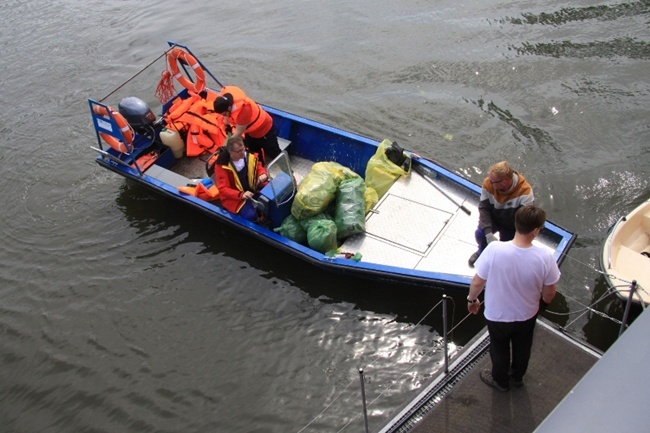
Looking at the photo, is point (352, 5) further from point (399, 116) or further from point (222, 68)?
point (399, 116)

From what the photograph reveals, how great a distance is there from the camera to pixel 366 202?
775cm

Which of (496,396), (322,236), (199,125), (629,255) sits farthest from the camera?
(199,125)

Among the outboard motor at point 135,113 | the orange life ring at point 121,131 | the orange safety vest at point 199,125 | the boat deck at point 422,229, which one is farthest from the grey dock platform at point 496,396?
the outboard motor at point 135,113

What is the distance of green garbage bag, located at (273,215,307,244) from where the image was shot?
756 centimetres

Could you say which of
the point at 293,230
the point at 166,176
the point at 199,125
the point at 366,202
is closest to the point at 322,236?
the point at 293,230

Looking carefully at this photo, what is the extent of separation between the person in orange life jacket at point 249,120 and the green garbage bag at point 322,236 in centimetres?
171

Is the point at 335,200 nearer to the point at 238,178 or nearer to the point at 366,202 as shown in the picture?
the point at 366,202

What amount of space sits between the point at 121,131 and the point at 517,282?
664 centimetres

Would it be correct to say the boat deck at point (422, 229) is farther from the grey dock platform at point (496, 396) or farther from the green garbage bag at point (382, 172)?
the grey dock platform at point (496, 396)

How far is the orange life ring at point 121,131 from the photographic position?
855cm

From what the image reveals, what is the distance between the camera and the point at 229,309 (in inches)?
296

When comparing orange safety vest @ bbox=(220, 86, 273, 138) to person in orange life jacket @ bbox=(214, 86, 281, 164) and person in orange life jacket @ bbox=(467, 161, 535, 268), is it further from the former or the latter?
person in orange life jacket @ bbox=(467, 161, 535, 268)

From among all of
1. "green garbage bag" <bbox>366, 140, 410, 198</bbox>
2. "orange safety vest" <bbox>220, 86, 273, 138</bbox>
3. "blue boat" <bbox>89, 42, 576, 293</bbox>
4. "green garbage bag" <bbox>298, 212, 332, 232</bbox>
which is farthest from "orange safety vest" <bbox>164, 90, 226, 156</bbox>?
"green garbage bag" <bbox>366, 140, 410, 198</bbox>

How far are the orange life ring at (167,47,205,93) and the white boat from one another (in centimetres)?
669
